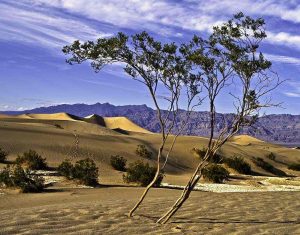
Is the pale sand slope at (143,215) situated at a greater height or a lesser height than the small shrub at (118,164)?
greater

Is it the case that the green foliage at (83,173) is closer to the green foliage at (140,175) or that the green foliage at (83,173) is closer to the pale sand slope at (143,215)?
the green foliage at (140,175)

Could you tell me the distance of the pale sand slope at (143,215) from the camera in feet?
32.8

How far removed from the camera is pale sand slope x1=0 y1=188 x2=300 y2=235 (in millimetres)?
10000

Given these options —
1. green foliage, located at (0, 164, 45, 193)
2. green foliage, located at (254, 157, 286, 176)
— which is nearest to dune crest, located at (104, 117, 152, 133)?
green foliage, located at (254, 157, 286, 176)

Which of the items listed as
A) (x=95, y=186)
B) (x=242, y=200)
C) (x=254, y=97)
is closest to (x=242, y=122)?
(x=254, y=97)

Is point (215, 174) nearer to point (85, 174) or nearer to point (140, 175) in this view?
point (140, 175)

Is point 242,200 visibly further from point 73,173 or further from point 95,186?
point 73,173

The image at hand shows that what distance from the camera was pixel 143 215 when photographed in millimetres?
11984

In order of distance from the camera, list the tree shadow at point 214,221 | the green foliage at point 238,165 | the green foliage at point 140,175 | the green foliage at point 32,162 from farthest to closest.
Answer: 1. the green foliage at point 238,165
2. the green foliage at point 32,162
3. the green foliage at point 140,175
4. the tree shadow at point 214,221

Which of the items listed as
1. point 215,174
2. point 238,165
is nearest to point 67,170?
point 215,174

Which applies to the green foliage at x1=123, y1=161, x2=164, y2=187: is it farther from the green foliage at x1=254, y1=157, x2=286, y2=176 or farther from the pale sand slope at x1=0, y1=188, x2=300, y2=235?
the green foliage at x1=254, y1=157, x2=286, y2=176

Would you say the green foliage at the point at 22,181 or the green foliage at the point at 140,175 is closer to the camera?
the green foliage at the point at 22,181

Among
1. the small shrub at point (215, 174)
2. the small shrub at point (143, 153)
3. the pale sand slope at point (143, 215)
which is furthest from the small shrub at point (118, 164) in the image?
the pale sand slope at point (143, 215)

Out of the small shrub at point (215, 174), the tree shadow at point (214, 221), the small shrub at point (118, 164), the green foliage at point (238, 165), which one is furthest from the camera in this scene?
the green foliage at point (238, 165)
